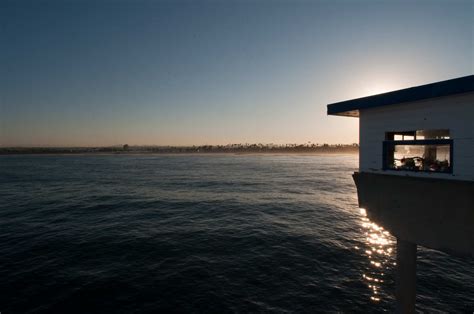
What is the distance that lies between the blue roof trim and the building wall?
45 cm

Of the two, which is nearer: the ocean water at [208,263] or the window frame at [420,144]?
the window frame at [420,144]

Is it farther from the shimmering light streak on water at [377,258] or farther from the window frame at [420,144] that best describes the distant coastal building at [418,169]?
the shimmering light streak on water at [377,258]

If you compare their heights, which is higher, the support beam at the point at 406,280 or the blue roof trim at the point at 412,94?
the blue roof trim at the point at 412,94

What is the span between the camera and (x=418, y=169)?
1104cm

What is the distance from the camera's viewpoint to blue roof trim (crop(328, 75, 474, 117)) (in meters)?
9.20

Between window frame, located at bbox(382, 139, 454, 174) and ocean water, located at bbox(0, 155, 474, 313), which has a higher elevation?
window frame, located at bbox(382, 139, 454, 174)

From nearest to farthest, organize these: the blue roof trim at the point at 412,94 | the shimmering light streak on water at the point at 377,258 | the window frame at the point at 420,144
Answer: the blue roof trim at the point at 412,94 → the window frame at the point at 420,144 → the shimmering light streak on water at the point at 377,258

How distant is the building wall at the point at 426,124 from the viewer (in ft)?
31.2

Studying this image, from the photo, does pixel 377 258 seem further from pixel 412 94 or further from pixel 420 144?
pixel 412 94

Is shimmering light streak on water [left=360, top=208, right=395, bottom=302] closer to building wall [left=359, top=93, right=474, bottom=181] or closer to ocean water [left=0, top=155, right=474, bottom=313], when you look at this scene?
ocean water [left=0, top=155, right=474, bottom=313]

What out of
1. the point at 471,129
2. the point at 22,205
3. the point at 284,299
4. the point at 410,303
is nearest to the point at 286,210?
the point at 284,299

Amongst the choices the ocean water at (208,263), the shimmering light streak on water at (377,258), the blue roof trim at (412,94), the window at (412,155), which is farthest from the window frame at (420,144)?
the ocean water at (208,263)

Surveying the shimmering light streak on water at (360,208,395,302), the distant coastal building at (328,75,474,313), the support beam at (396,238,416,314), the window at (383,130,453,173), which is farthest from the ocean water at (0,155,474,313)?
the window at (383,130,453,173)

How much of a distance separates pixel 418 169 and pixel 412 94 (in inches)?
125
